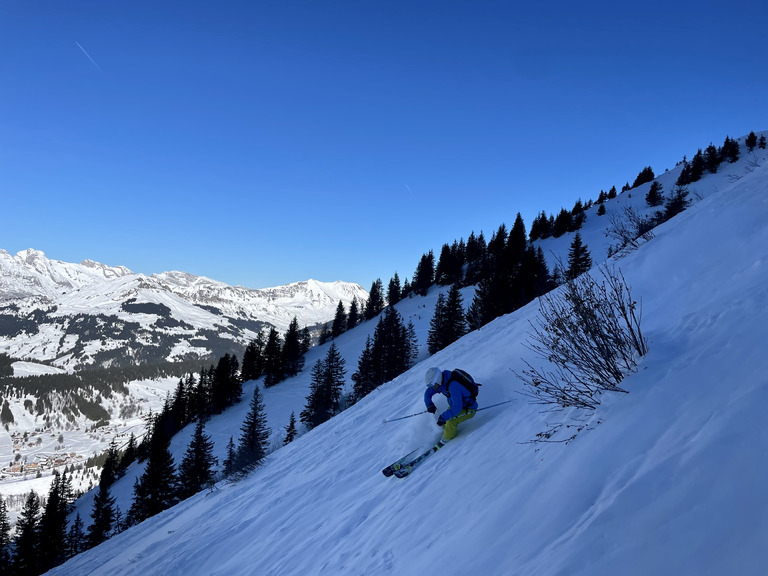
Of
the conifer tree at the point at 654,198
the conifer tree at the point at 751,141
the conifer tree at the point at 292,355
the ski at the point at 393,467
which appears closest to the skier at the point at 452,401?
the ski at the point at 393,467

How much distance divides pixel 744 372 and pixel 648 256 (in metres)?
7.47

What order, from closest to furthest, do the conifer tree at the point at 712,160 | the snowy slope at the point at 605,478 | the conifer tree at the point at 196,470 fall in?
the snowy slope at the point at 605,478
the conifer tree at the point at 196,470
the conifer tree at the point at 712,160

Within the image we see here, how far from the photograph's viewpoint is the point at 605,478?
288 cm

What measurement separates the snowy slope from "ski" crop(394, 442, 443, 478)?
9.9 inches

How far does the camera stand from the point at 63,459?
477ft

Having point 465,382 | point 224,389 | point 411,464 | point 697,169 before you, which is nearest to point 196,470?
point 224,389

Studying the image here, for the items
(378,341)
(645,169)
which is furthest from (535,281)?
(645,169)

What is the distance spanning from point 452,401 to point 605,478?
421 centimetres

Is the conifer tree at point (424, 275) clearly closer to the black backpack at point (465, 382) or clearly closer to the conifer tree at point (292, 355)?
the conifer tree at point (292, 355)

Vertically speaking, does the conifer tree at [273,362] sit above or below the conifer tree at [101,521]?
above

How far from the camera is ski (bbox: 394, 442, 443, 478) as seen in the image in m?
6.80

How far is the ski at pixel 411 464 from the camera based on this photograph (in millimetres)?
6801

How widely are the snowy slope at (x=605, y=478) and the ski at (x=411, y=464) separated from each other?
0.83 ft

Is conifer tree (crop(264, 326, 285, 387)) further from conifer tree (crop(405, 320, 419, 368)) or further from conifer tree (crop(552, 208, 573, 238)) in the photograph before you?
conifer tree (crop(552, 208, 573, 238))
